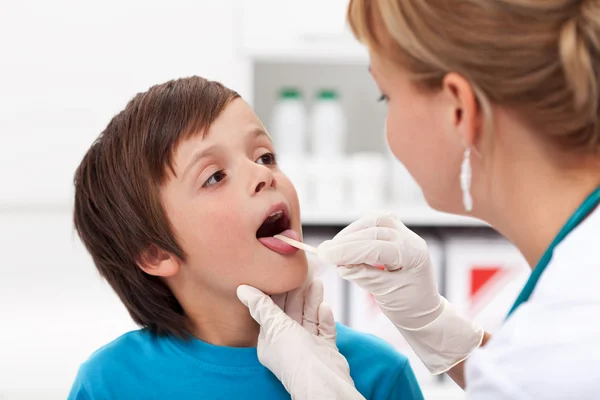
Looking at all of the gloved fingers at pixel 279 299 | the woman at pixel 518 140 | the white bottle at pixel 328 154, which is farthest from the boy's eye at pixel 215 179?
the white bottle at pixel 328 154

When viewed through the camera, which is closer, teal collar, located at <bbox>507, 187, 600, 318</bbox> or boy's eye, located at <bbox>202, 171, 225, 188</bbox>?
teal collar, located at <bbox>507, 187, 600, 318</bbox>

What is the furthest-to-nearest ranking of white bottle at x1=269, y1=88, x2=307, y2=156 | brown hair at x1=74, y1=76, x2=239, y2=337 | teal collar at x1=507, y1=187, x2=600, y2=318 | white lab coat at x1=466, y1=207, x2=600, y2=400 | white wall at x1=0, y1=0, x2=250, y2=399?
white bottle at x1=269, y1=88, x2=307, y2=156
white wall at x1=0, y1=0, x2=250, y2=399
brown hair at x1=74, y1=76, x2=239, y2=337
teal collar at x1=507, y1=187, x2=600, y2=318
white lab coat at x1=466, y1=207, x2=600, y2=400

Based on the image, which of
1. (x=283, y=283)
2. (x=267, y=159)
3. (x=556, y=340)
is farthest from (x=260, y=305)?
(x=556, y=340)

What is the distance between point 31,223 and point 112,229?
58.8 inches

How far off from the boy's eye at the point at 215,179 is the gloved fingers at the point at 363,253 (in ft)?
0.64

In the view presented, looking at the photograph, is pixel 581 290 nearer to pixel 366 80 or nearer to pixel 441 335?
pixel 441 335

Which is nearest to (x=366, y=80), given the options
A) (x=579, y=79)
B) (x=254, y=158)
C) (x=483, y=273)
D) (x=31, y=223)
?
(x=483, y=273)

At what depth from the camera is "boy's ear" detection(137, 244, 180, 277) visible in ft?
4.00

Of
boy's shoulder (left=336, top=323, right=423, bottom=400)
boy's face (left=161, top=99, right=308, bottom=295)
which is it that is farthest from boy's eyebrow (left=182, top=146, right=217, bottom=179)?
boy's shoulder (left=336, top=323, right=423, bottom=400)

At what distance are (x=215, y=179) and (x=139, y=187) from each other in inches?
4.8

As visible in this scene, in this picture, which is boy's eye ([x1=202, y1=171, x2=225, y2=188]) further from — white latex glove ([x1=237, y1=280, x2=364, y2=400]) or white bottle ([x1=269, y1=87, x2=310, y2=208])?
white bottle ([x1=269, y1=87, x2=310, y2=208])

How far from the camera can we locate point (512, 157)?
88 cm

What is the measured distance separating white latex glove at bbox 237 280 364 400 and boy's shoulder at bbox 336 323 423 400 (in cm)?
6

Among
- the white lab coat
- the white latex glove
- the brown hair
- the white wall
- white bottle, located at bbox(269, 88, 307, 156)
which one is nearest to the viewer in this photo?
the white lab coat
